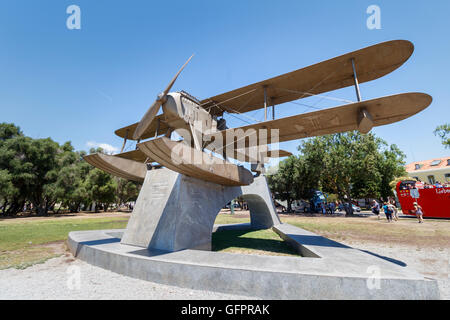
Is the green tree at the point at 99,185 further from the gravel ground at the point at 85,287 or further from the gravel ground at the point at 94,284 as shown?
the gravel ground at the point at 85,287

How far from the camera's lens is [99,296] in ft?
17.2

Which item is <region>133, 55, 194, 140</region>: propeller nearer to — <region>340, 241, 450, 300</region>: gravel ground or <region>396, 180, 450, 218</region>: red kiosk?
<region>340, 241, 450, 300</region>: gravel ground

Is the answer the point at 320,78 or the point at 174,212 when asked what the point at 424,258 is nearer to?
the point at 320,78

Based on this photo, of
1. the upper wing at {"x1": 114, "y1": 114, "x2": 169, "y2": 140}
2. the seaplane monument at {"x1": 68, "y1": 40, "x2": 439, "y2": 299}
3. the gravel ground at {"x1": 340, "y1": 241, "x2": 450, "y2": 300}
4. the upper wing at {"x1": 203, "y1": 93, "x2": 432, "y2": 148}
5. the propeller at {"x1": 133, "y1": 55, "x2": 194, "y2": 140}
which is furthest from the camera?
the upper wing at {"x1": 114, "y1": 114, "x2": 169, "y2": 140}

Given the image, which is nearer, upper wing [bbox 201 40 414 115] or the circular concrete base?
the circular concrete base

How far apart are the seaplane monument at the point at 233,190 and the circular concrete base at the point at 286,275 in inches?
0.9

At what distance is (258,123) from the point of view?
903 centimetres

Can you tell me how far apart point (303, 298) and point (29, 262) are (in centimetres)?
1040

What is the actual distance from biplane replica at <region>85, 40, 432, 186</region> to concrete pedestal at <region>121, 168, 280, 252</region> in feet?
2.34

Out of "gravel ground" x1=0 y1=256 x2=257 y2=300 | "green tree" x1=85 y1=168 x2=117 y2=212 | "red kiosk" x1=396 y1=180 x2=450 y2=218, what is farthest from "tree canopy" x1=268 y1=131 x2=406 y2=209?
"green tree" x1=85 y1=168 x2=117 y2=212

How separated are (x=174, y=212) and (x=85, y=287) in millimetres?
3655

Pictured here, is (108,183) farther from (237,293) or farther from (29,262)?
(237,293)

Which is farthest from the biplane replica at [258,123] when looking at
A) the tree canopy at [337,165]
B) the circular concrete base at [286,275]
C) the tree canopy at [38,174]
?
the tree canopy at [38,174]

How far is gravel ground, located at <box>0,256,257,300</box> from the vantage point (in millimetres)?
5223
